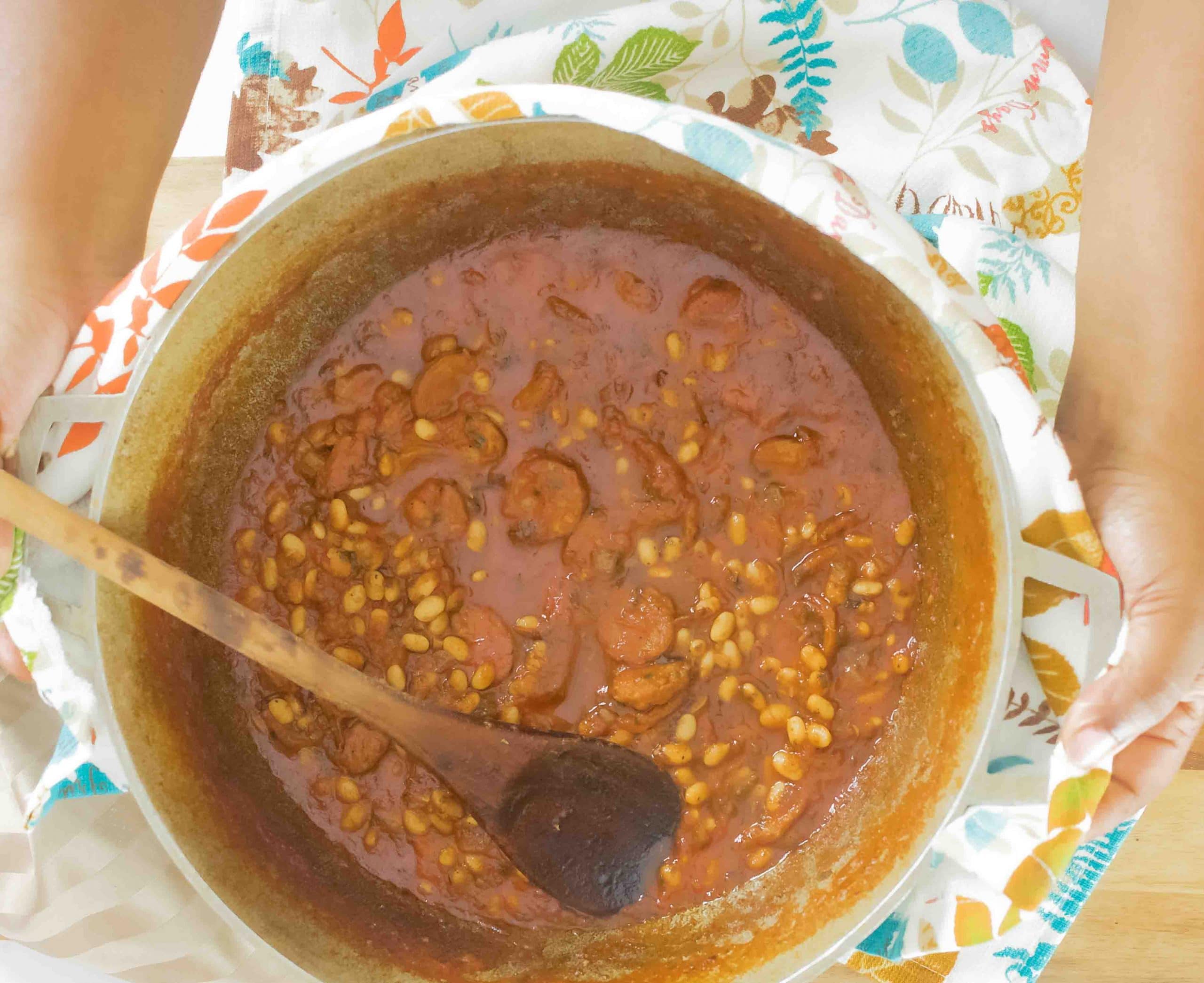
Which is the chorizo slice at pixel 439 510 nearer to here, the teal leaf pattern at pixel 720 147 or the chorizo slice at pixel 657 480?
the chorizo slice at pixel 657 480

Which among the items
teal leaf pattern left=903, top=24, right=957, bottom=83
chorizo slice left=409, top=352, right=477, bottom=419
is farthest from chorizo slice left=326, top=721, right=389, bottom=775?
teal leaf pattern left=903, top=24, right=957, bottom=83

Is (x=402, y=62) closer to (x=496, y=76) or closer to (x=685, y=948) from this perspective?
(x=496, y=76)

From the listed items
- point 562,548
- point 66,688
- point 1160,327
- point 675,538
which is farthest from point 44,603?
point 1160,327

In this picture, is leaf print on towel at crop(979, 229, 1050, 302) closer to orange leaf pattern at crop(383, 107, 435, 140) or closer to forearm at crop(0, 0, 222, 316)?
orange leaf pattern at crop(383, 107, 435, 140)

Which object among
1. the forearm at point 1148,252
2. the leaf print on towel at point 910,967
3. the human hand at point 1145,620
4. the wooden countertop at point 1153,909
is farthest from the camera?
the wooden countertop at point 1153,909

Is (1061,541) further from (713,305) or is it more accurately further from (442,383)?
(442,383)

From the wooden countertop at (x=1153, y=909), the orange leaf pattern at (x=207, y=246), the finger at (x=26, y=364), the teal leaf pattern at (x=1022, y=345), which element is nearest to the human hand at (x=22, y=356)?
the finger at (x=26, y=364)
